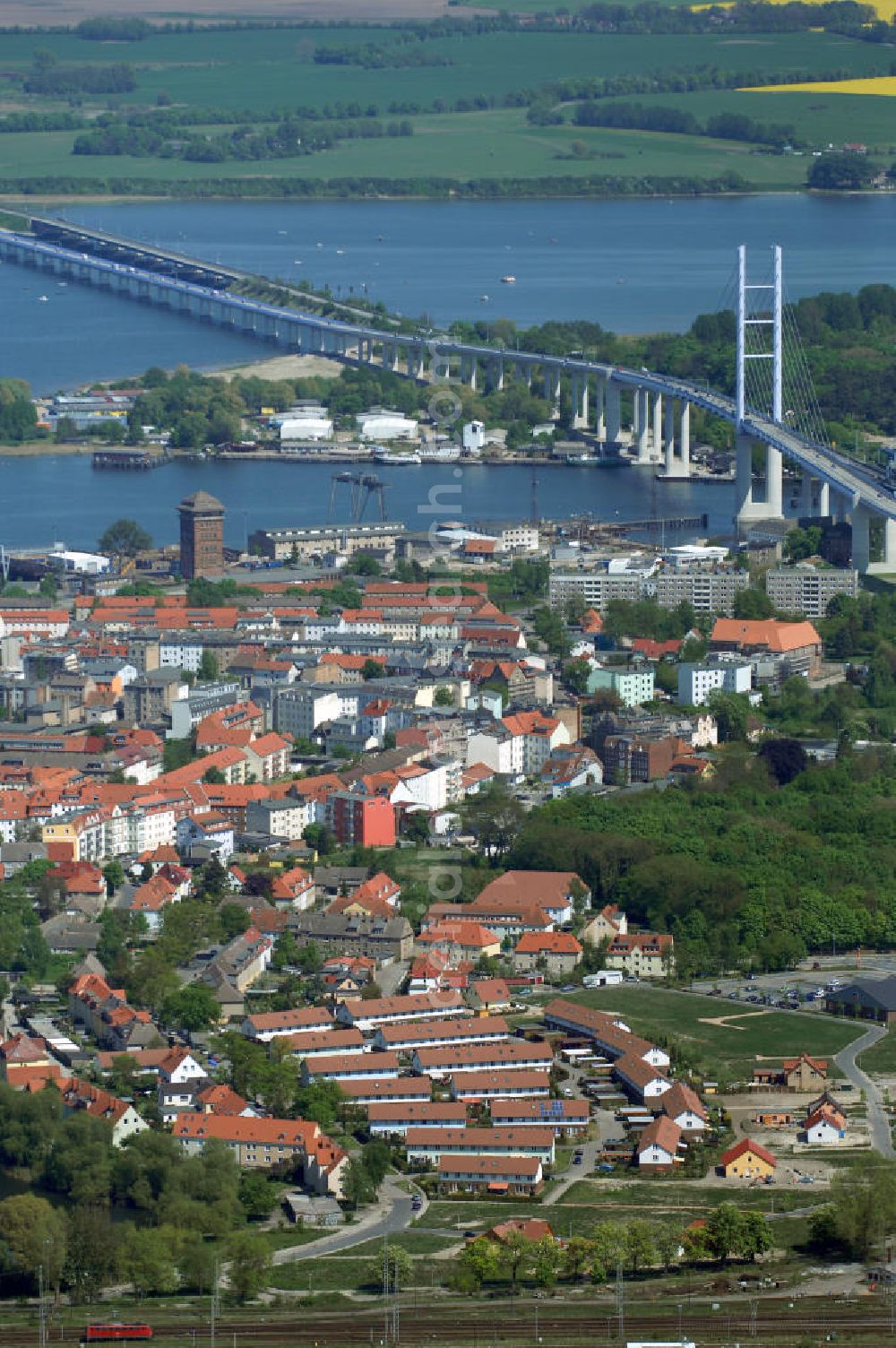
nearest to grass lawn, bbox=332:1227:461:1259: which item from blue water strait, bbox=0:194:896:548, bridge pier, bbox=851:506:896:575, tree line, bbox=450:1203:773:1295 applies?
tree line, bbox=450:1203:773:1295

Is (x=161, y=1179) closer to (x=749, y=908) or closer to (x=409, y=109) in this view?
(x=749, y=908)

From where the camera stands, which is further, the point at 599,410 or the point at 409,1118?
the point at 599,410

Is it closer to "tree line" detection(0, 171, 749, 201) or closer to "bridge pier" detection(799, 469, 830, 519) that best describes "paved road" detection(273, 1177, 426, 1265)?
"bridge pier" detection(799, 469, 830, 519)

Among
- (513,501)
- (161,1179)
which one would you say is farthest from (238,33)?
(161,1179)

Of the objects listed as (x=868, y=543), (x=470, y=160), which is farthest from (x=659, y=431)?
(x=470, y=160)

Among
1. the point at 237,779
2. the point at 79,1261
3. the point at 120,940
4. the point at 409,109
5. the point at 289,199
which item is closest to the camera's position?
the point at 79,1261

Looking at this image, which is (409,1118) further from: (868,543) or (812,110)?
(812,110)
